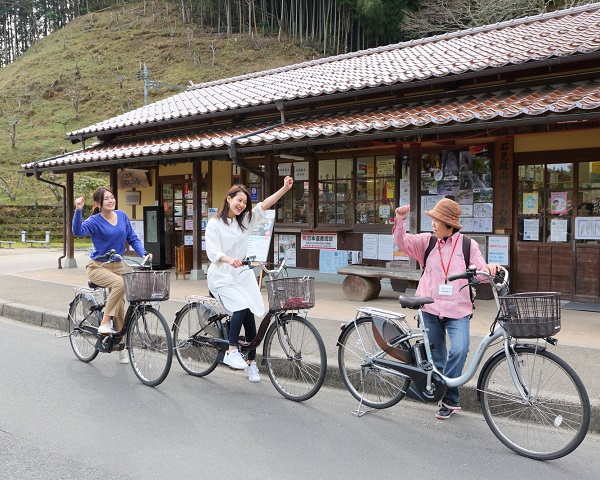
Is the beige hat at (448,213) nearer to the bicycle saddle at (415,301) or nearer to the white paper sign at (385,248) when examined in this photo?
the bicycle saddle at (415,301)

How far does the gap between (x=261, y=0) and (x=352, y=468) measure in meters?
57.3

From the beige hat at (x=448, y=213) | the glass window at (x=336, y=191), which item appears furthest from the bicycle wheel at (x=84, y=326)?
the glass window at (x=336, y=191)

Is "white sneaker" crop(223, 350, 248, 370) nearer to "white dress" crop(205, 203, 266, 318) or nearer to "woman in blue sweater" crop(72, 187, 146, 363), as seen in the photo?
"white dress" crop(205, 203, 266, 318)

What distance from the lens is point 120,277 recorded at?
577 cm

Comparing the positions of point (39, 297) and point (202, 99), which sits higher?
point (202, 99)

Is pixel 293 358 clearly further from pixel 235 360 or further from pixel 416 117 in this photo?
pixel 416 117

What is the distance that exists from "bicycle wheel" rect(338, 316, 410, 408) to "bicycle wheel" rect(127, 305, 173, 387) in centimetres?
161

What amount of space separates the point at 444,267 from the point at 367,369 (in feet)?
3.48

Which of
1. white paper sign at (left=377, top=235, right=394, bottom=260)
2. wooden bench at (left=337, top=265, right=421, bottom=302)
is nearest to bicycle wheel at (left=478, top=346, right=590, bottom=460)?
wooden bench at (left=337, top=265, right=421, bottom=302)

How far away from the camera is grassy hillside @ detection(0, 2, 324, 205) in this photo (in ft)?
143

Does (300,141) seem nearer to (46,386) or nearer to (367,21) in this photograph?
(46,386)

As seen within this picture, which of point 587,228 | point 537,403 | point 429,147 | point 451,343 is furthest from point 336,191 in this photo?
point 537,403

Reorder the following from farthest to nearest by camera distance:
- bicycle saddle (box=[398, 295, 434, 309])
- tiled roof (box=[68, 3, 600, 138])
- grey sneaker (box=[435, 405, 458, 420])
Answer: tiled roof (box=[68, 3, 600, 138]), grey sneaker (box=[435, 405, 458, 420]), bicycle saddle (box=[398, 295, 434, 309])

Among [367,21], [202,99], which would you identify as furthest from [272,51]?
[202,99]
